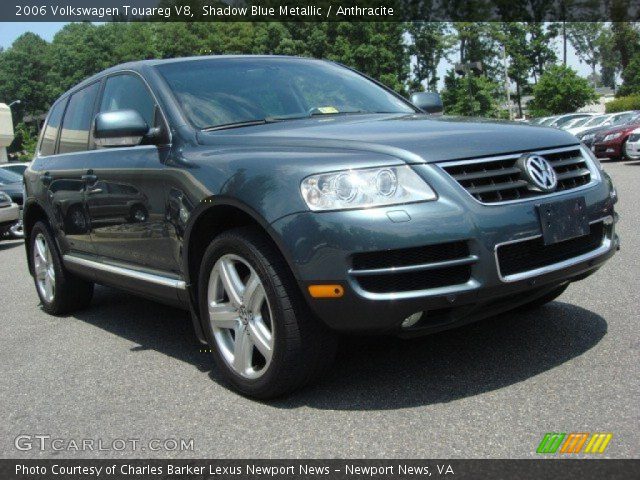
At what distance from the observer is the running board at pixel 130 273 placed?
4.23m

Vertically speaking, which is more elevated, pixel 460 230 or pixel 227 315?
pixel 460 230

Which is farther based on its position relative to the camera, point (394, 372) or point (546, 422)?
point (394, 372)

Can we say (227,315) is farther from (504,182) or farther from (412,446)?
(504,182)

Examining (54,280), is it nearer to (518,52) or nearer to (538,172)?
(538,172)

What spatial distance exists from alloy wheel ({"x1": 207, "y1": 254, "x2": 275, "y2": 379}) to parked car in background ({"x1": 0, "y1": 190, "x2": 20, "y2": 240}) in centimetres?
1131

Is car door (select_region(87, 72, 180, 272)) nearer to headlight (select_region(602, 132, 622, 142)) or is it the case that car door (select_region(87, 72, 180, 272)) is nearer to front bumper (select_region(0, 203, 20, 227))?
front bumper (select_region(0, 203, 20, 227))

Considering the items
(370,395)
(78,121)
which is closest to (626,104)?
(78,121)

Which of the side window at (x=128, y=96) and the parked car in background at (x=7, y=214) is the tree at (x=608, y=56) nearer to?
the parked car in background at (x=7, y=214)

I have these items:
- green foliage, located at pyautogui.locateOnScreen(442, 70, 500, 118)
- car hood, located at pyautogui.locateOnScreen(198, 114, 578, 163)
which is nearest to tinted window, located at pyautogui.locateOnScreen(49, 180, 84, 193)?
car hood, located at pyautogui.locateOnScreen(198, 114, 578, 163)

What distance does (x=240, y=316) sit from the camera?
12.2ft

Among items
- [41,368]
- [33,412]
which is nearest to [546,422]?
[33,412]

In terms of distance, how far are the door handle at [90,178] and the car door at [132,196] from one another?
0.09 ft

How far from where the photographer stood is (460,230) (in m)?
3.21

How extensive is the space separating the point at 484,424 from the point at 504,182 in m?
1.05
